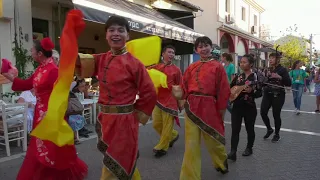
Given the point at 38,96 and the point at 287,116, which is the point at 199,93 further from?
the point at 287,116

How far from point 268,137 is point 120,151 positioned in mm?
4718

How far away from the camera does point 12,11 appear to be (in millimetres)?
6879

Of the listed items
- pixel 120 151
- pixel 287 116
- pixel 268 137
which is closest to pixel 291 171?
pixel 268 137

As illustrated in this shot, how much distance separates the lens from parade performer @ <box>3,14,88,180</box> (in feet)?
10.3

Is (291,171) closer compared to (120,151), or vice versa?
(120,151)

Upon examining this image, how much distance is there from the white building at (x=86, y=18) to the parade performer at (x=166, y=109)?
6.82 feet

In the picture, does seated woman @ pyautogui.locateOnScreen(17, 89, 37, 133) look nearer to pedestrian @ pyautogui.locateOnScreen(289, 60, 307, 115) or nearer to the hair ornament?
the hair ornament

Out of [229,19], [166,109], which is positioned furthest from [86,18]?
[229,19]

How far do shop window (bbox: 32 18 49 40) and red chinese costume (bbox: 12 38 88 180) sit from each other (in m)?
5.54

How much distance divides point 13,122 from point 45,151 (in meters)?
2.64

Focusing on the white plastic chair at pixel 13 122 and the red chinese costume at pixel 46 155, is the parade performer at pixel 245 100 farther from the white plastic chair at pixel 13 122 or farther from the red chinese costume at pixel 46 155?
the white plastic chair at pixel 13 122

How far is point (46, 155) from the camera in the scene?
3152mm

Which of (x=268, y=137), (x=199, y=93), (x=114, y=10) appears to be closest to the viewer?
(x=199, y=93)

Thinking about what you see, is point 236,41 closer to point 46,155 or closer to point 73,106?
point 73,106
